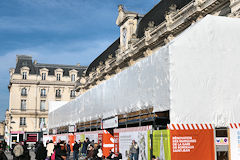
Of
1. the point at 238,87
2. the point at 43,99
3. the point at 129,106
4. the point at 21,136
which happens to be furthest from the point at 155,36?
the point at 43,99

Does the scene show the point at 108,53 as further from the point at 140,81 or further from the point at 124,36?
the point at 140,81

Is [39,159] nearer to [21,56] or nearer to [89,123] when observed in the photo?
[89,123]

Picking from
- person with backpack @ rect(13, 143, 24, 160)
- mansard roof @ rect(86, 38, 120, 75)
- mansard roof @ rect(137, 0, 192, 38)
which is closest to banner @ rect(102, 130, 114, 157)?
person with backpack @ rect(13, 143, 24, 160)

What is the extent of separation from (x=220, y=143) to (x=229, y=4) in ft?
35.7

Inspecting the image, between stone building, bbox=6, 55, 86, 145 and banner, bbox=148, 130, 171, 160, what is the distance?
61.0 metres

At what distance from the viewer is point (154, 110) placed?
13492mm

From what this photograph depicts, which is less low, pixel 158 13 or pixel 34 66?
pixel 34 66

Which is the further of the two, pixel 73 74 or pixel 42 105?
pixel 73 74

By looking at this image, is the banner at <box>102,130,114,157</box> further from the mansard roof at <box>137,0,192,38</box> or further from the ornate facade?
the mansard roof at <box>137,0,192,38</box>

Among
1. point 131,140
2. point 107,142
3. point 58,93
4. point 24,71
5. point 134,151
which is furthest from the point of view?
point 58,93

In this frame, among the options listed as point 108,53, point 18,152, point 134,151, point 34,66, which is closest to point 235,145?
point 134,151

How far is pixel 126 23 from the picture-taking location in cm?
4128

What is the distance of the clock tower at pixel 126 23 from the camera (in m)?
40.0

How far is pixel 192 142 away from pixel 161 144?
1049 mm
